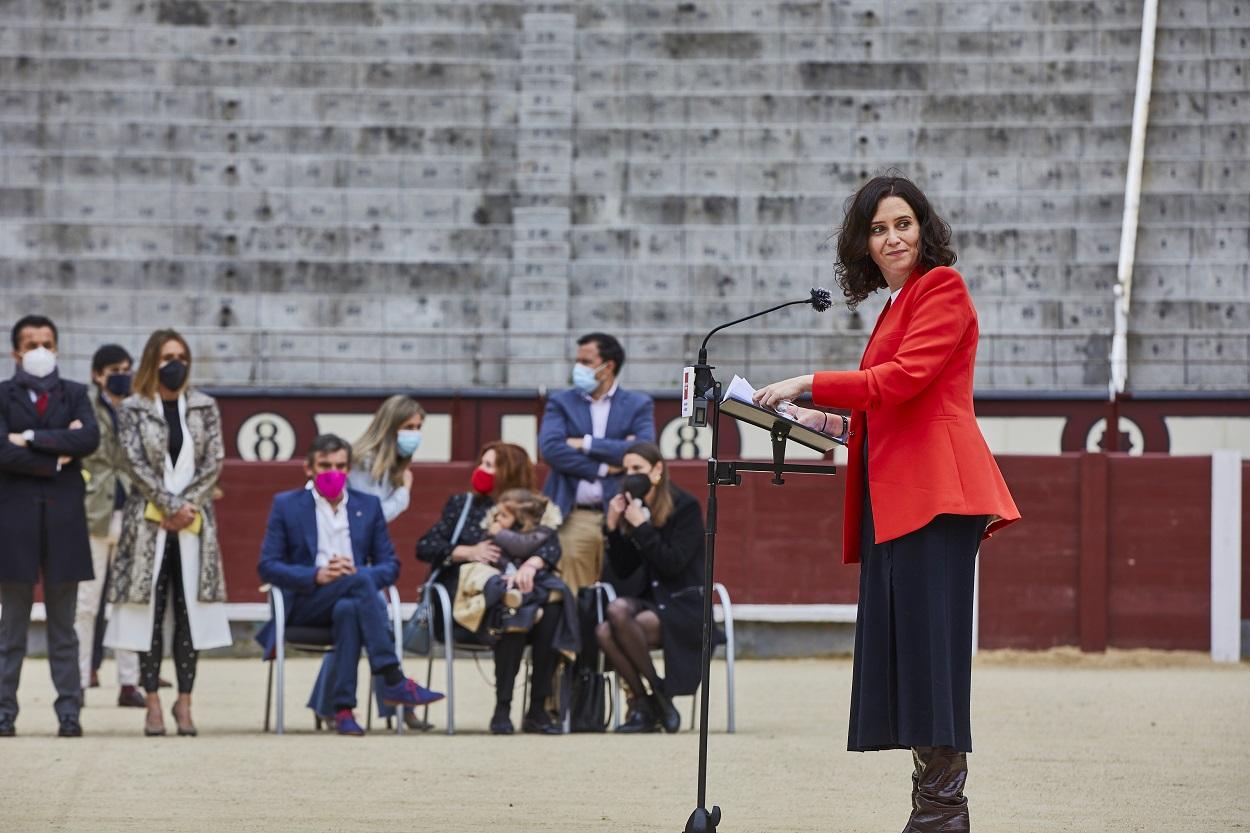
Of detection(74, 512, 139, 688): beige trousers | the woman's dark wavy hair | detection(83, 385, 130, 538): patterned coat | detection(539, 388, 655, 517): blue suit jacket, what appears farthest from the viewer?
detection(74, 512, 139, 688): beige trousers

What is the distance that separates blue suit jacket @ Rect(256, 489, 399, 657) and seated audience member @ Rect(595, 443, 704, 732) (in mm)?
979

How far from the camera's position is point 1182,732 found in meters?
8.98

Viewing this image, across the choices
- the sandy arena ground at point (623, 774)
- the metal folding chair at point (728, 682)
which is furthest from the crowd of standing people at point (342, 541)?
the sandy arena ground at point (623, 774)

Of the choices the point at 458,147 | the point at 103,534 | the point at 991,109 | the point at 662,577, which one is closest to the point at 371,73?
the point at 458,147

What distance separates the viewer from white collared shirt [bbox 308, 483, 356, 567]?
9.11 meters

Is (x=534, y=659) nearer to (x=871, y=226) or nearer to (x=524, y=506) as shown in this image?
(x=524, y=506)

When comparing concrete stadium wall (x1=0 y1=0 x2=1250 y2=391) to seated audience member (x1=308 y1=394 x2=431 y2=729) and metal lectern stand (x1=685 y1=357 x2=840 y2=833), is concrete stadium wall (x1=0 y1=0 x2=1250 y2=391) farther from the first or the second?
metal lectern stand (x1=685 y1=357 x2=840 y2=833)

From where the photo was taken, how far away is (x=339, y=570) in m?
8.91

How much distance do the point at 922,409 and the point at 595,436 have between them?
495 cm

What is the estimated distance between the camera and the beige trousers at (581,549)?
957 cm

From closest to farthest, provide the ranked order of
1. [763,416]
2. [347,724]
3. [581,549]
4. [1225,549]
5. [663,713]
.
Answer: [763,416], [347,724], [663,713], [581,549], [1225,549]

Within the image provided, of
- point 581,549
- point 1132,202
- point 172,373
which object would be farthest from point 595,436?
point 1132,202

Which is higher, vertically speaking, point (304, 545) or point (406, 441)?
point (406, 441)

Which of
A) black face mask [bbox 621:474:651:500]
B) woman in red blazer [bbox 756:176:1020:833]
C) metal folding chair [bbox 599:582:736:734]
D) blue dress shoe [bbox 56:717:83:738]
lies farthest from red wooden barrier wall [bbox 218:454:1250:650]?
woman in red blazer [bbox 756:176:1020:833]
